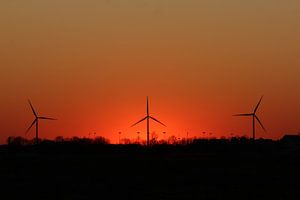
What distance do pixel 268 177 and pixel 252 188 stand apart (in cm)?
1534

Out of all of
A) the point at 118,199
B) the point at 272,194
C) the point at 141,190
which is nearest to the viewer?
the point at 118,199

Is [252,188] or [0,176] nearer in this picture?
[252,188]

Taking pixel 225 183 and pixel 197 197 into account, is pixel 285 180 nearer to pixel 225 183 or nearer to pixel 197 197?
pixel 225 183

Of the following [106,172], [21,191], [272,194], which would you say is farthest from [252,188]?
[106,172]

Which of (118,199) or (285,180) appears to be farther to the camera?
(285,180)

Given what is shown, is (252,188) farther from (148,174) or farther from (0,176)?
(0,176)

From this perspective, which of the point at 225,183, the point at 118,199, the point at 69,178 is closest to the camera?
the point at 118,199

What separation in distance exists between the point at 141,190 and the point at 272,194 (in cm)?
1240

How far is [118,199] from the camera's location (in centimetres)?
6488

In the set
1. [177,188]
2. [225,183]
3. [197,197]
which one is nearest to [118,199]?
[197,197]

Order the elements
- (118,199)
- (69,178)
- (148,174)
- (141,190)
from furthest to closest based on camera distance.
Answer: (148,174), (69,178), (141,190), (118,199)

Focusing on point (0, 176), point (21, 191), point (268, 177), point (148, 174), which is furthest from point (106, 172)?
point (21, 191)

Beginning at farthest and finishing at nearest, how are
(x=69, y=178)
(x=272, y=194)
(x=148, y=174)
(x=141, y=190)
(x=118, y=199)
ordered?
(x=148, y=174) → (x=69, y=178) → (x=141, y=190) → (x=272, y=194) → (x=118, y=199)

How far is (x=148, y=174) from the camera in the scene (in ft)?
316
